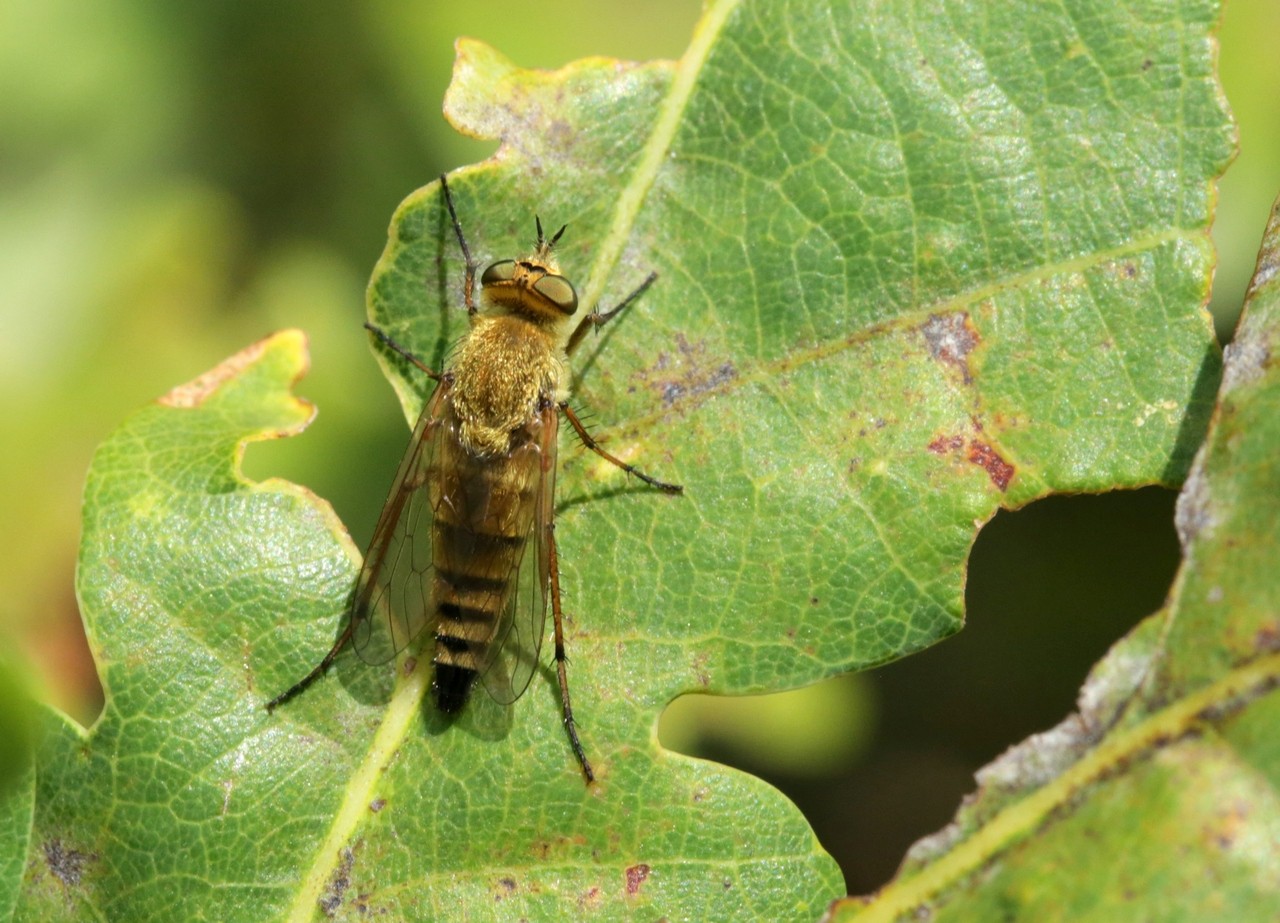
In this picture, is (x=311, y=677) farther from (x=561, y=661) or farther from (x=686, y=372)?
(x=686, y=372)

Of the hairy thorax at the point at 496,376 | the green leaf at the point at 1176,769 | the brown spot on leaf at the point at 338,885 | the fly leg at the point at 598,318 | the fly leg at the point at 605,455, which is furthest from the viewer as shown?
the hairy thorax at the point at 496,376

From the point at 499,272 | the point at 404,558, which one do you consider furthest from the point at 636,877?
the point at 499,272

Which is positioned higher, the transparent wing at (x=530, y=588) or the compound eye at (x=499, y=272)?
the compound eye at (x=499, y=272)

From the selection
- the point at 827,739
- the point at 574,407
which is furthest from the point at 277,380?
the point at 827,739

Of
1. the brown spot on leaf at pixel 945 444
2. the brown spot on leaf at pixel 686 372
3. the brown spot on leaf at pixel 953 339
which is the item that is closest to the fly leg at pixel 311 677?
the brown spot on leaf at pixel 686 372

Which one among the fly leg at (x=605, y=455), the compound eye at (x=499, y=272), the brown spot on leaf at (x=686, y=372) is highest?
the compound eye at (x=499, y=272)

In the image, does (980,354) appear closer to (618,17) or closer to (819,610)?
(819,610)

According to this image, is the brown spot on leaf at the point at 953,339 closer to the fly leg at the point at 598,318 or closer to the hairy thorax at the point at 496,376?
the fly leg at the point at 598,318
